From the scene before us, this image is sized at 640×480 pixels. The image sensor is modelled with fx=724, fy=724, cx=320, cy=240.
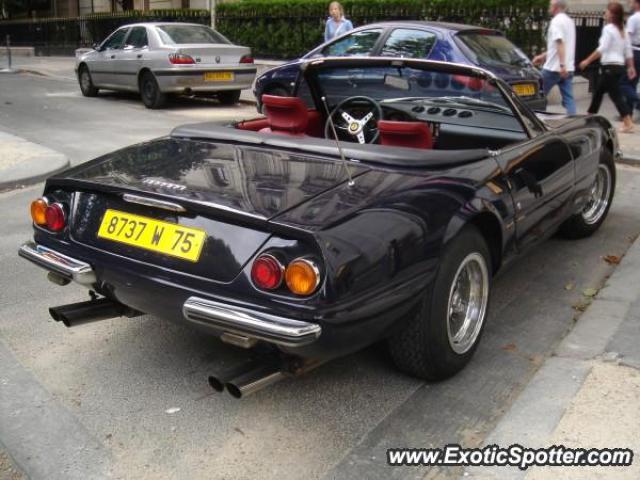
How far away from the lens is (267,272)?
2.71 metres

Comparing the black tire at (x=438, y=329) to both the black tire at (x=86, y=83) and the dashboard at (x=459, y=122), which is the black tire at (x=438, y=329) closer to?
the dashboard at (x=459, y=122)

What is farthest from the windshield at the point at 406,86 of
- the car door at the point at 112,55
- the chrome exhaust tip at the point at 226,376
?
the car door at the point at 112,55

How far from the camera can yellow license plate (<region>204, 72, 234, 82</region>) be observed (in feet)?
41.7

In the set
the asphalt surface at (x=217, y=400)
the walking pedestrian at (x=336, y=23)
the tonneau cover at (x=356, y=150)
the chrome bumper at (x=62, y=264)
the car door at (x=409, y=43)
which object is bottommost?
the asphalt surface at (x=217, y=400)

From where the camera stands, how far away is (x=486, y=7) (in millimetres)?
14188

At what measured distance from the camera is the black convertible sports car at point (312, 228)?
272 cm

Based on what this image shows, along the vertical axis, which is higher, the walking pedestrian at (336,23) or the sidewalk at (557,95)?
the walking pedestrian at (336,23)

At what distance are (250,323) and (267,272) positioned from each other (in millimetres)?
200

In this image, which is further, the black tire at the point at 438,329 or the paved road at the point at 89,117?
the paved road at the point at 89,117

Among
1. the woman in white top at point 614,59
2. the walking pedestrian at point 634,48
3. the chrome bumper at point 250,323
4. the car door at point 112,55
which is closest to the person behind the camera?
the chrome bumper at point 250,323

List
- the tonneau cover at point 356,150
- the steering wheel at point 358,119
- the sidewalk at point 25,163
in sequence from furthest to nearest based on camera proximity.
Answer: the sidewalk at point 25,163 → the steering wheel at point 358,119 → the tonneau cover at point 356,150

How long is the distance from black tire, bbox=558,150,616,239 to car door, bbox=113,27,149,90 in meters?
9.37

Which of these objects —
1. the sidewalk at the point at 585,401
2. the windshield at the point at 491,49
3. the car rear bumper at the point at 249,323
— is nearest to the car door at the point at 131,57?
the windshield at the point at 491,49

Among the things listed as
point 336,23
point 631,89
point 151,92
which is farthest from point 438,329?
point 151,92
